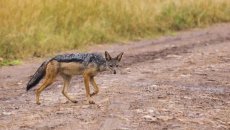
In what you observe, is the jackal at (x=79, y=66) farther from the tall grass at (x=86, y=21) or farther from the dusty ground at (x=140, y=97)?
the tall grass at (x=86, y=21)

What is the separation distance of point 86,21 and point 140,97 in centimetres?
645

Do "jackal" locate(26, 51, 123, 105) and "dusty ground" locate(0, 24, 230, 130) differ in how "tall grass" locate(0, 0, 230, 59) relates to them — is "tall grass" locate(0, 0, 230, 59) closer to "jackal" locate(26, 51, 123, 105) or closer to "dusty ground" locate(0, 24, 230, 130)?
"dusty ground" locate(0, 24, 230, 130)

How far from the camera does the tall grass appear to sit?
42.2 feet

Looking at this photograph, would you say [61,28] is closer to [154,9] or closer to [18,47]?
[18,47]

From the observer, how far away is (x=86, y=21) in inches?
579

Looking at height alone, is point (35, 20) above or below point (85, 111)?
above

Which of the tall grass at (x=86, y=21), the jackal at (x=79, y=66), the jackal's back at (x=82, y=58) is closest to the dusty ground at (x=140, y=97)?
the jackal at (x=79, y=66)

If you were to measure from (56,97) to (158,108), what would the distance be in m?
1.44

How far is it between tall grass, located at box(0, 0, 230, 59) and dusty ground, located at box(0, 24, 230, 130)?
84 cm

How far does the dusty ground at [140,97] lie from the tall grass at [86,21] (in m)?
0.84

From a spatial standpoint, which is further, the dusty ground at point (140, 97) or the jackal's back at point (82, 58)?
the jackal's back at point (82, 58)

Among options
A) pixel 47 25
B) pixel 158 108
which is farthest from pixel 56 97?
pixel 47 25

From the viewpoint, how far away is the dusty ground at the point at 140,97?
23.4 ft

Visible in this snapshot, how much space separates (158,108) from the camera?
7.79 meters
